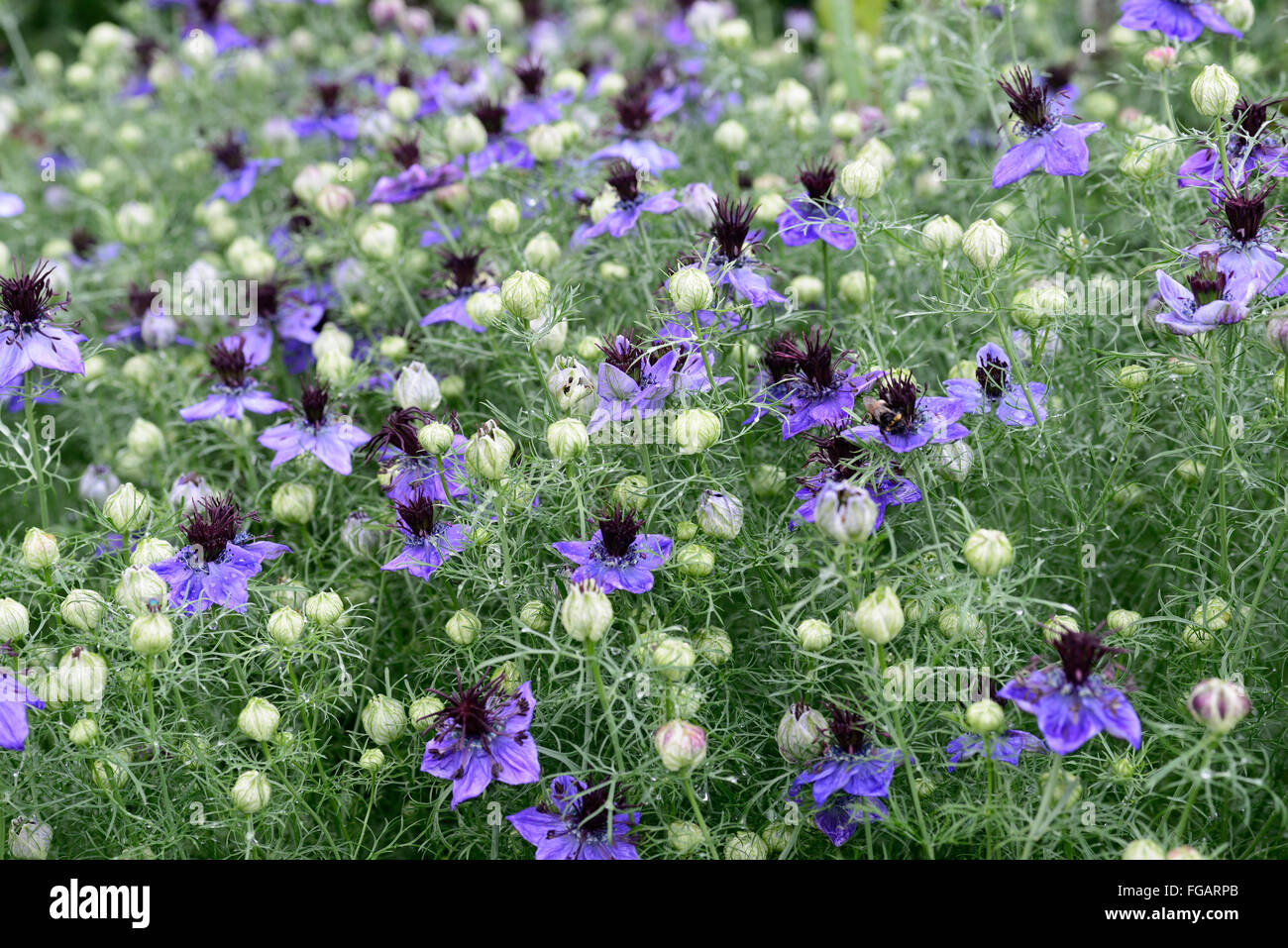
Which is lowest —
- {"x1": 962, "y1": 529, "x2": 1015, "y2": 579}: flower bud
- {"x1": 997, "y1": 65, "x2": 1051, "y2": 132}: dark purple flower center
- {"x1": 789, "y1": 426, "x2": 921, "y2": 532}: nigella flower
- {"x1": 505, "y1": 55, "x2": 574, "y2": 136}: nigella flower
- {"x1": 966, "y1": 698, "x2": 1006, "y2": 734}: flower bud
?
{"x1": 966, "y1": 698, "x2": 1006, "y2": 734}: flower bud

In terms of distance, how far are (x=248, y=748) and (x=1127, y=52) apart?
2.97 m

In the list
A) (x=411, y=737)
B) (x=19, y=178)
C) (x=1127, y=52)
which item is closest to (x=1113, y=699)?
(x=411, y=737)

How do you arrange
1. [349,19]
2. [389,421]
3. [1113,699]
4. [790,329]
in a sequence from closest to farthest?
[1113,699] → [389,421] → [790,329] → [349,19]

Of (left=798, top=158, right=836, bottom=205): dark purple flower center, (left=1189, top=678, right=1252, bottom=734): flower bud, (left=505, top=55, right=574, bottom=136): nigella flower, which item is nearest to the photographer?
(left=1189, top=678, right=1252, bottom=734): flower bud

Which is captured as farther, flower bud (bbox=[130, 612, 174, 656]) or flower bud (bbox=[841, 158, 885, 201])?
flower bud (bbox=[841, 158, 885, 201])

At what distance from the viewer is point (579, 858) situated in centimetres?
159

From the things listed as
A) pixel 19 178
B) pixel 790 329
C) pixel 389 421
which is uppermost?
pixel 19 178

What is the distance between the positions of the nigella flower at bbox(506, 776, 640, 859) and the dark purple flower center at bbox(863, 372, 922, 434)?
25.2 inches

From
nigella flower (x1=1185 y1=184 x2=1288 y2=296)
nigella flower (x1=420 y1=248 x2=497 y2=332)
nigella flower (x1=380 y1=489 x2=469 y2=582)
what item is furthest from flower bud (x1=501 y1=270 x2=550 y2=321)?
nigella flower (x1=1185 y1=184 x2=1288 y2=296)

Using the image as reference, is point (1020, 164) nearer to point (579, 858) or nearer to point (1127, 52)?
point (579, 858)

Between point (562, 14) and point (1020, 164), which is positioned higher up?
point (562, 14)

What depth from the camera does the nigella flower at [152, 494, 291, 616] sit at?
175 cm

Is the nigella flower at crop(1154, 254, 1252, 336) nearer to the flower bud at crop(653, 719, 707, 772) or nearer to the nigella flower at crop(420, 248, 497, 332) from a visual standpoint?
the flower bud at crop(653, 719, 707, 772)

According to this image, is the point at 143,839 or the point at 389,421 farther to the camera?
the point at 389,421
